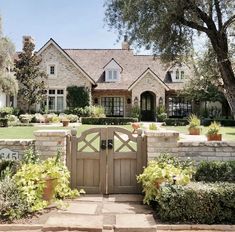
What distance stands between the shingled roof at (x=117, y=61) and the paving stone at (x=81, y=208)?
30.4 m

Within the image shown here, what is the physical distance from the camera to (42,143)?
8.80 metres

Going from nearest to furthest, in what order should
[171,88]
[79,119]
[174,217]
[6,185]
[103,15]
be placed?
[174,217] < [6,185] < [103,15] < [79,119] < [171,88]

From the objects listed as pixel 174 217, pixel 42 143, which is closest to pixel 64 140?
pixel 42 143

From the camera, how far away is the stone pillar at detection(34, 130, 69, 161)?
8750 millimetres

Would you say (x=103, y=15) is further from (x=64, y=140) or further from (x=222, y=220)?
(x=222, y=220)

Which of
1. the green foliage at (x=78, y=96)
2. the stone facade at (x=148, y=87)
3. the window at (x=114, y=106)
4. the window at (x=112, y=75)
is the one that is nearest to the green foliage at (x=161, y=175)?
the green foliage at (x=78, y=96)

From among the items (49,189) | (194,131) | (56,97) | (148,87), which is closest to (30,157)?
(49,189)

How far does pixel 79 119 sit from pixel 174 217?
28013mm

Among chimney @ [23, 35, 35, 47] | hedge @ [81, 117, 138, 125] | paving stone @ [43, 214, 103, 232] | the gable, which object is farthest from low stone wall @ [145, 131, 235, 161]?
chimney @ [23, 35, 35, 47]

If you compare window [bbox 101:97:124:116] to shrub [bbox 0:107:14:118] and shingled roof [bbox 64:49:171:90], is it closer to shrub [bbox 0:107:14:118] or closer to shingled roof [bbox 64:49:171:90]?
shingled roof [bbox 64:49:171:90]

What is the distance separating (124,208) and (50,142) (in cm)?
229

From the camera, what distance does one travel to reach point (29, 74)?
115 feet

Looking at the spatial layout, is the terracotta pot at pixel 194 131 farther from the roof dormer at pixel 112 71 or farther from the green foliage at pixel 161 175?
the roof dormer at pixel 112 71

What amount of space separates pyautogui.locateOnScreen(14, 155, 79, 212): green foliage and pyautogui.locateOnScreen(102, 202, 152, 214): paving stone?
3.26 feet
